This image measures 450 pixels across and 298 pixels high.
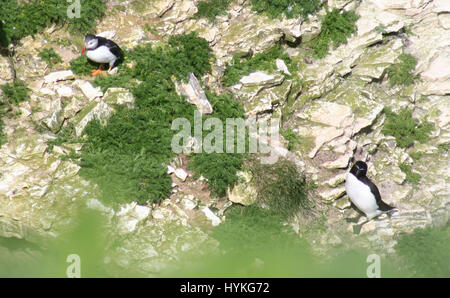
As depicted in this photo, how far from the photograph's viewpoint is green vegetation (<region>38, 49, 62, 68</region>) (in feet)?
28.2

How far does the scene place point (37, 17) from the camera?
8711mm

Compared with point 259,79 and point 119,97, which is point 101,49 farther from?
point 259,79

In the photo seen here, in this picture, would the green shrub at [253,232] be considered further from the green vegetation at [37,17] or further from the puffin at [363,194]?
the green vegetation at [37,17]

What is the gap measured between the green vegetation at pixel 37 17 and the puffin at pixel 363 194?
21.4 ft

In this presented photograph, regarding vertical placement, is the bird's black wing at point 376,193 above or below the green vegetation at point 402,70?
below

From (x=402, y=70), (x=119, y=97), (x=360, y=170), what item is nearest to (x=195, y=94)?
(x=119, y=97)

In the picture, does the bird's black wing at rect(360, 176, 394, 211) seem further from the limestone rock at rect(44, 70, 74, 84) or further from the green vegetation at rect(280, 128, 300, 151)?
the limestone rock at rect(44, 70, 74, 84)

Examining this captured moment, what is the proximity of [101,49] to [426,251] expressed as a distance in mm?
7337

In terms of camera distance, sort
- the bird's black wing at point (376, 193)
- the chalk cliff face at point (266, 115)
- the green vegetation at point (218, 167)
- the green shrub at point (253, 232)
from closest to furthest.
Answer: the chalk cliff face at point (266, 115), the green shrub at point (253, 232), the green vegetation at point (218, 167), the bird's black wing at point (376, 193)

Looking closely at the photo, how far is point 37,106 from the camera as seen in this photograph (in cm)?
797

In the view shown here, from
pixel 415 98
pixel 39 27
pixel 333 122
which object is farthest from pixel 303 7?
pixel 39 27

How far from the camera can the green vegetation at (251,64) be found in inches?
363

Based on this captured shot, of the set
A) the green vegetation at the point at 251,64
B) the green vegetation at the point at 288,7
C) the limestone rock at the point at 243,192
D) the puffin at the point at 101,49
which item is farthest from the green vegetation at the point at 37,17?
the limestone rock at the point at 243,192

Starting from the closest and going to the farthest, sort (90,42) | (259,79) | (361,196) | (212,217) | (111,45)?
(212,217) < (361,196) < (90,42) < (111,45) < (259,79)
